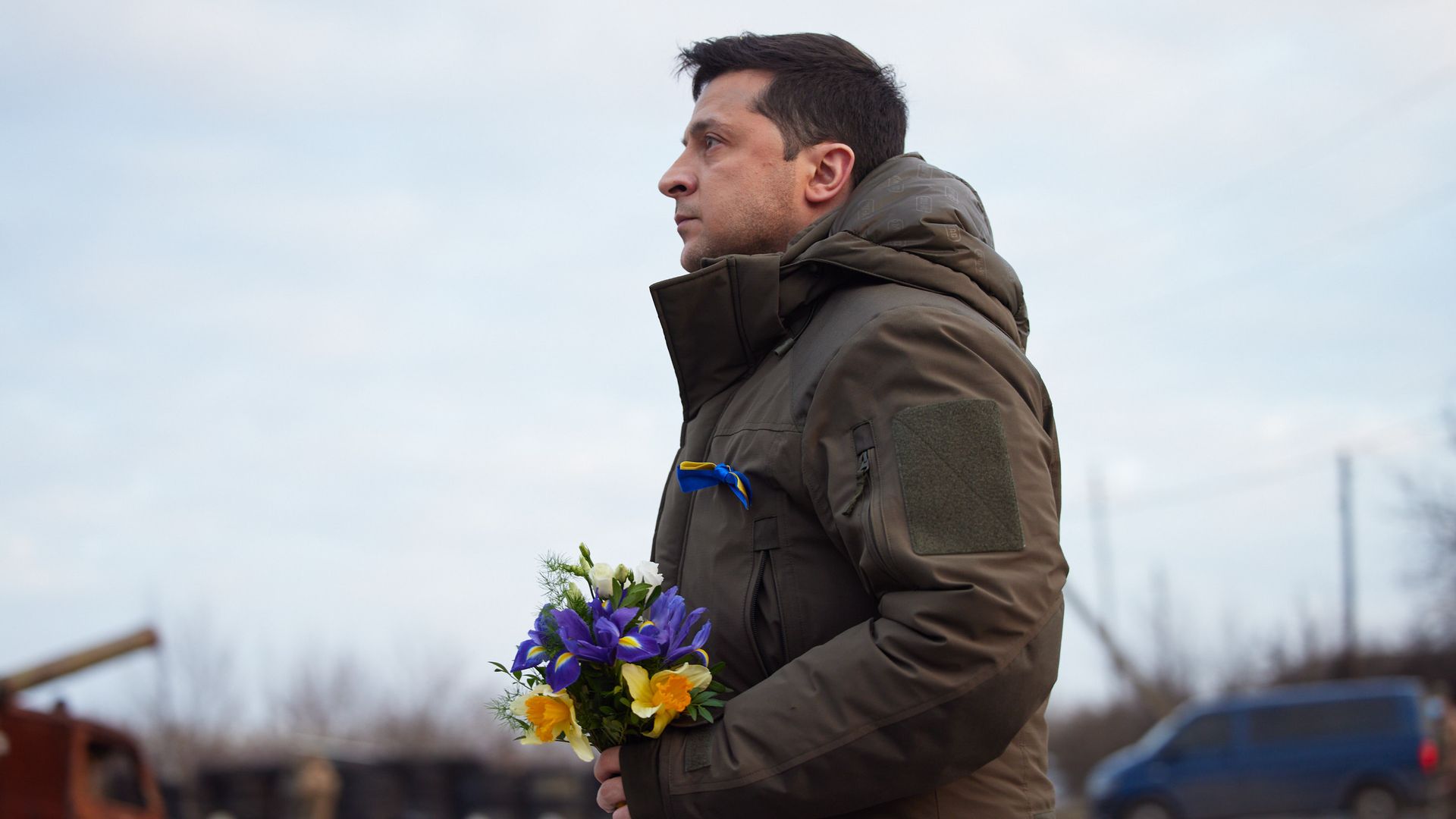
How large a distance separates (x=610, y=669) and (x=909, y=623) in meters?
0.52

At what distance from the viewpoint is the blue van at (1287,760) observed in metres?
18.5

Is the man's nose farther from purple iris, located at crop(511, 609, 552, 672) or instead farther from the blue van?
the blue van

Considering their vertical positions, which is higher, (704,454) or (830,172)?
(830,172)

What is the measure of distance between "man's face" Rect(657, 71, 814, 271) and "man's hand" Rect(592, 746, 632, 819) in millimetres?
1094

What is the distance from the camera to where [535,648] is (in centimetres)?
238

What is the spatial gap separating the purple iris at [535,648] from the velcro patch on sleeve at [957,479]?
654 mm

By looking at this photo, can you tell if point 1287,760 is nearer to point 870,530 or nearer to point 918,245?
point 918,245

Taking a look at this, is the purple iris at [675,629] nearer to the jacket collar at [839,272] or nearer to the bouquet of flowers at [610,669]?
the bouquet of flowers at [610,669]

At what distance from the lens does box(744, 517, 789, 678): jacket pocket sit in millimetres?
2398

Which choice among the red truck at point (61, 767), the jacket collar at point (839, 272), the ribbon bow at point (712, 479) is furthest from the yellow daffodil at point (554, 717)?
the red truck at point (61, 767)

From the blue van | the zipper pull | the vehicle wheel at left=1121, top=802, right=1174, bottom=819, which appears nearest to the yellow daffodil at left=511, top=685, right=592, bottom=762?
the zipper pull

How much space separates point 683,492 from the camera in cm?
278

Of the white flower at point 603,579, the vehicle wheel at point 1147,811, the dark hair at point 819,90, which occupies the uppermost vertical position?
the dark hair at point 819,90

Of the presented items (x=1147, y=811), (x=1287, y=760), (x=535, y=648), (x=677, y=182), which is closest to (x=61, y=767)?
(x=677, y=182)
